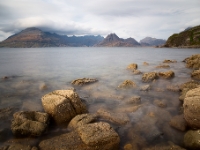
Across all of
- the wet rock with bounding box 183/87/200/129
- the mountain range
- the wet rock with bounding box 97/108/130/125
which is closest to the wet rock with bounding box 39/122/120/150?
the wet rock with bounding box 97/108/130/125

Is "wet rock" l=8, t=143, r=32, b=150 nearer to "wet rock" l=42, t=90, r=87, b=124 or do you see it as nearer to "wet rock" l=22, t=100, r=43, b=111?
"wet rock" l=42, t=90, r=87, b=124

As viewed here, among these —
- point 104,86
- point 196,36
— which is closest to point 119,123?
point 104,86

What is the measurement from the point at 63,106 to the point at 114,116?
4.23m

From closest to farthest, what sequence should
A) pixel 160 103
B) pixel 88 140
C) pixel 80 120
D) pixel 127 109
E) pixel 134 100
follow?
pixel 88 140 < pixel 80 120 < pixel 127 109 < pixel 160 103 < pixel 134 100

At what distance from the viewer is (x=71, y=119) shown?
1218 centimetres

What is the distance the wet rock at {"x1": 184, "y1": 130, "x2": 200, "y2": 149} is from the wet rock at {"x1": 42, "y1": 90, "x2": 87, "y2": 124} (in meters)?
7.70

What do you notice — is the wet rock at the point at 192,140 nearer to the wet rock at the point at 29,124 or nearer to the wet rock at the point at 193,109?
the wet rock at the point at 193,109

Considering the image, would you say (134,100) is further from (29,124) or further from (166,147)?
(29,124)

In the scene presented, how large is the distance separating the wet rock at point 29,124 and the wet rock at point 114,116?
178 inches

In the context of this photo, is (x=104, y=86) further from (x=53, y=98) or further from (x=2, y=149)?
(x=2, y=149)

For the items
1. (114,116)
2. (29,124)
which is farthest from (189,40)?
(29,124)

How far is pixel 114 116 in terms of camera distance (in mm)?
12938

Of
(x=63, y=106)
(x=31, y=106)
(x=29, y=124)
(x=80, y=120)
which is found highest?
(x=63, y=106)

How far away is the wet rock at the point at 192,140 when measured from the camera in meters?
8.88
